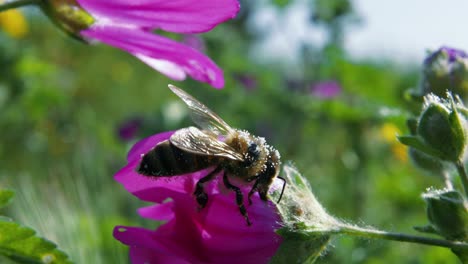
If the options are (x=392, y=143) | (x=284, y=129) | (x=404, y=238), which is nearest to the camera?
(x=404, y=238)

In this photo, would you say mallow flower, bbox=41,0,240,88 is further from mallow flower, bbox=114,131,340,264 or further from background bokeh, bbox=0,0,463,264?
background bokeh, bbox=0,0,463,264

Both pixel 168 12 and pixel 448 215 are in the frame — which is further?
pixel 168 12

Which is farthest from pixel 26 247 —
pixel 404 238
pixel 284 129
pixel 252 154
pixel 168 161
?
pixel 284 129

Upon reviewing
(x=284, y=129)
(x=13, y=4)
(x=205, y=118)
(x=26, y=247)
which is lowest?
(x=284, y=129)

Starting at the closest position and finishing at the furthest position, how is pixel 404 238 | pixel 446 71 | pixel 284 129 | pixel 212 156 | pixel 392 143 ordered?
1. pixel 404 238
2. pixel 212 156
3. pixel 446 71
4. pixel 392 143
5. pixel 284 129

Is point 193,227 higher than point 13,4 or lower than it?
lower

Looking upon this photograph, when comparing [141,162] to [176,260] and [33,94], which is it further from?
[33,94]

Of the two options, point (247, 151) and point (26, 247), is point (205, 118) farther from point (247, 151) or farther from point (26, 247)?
point (26, 247)
